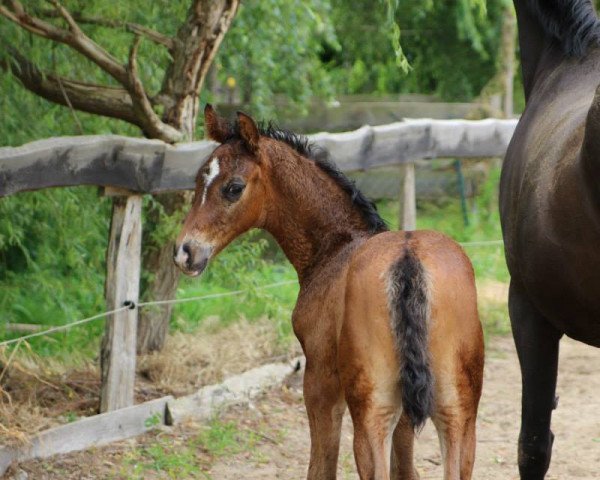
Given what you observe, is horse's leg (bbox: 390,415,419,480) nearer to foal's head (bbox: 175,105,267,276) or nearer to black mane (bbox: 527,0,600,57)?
foal's head (bbox: 175,105,267,276)

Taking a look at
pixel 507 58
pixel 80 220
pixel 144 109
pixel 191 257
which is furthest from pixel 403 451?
pixel 507 58

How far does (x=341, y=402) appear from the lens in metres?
3.74

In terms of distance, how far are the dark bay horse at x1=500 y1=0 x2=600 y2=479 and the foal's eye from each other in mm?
987

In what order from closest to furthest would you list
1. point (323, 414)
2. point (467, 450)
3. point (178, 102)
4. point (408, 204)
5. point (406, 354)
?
point (406, 354)
point (467, 450)
point (323, 414)
point (178, 102)
point (408, 204)

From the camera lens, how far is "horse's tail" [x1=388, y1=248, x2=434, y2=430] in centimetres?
319

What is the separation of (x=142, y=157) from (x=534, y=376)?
2388 mm

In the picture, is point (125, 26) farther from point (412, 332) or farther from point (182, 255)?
→ point (412, 332)

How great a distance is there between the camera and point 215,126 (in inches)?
165

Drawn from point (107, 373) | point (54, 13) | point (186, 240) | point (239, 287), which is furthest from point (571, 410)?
point (54, 13)

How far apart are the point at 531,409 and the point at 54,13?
3.52m

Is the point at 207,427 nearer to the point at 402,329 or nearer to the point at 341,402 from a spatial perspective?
the point at 341,402

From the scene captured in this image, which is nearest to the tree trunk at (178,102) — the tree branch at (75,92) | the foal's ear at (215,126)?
the tree branch at (75,92)

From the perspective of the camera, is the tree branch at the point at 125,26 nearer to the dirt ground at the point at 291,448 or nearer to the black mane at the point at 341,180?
the black mane at the point at 341,180

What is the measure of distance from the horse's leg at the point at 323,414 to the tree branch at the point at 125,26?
2825 millimetres
